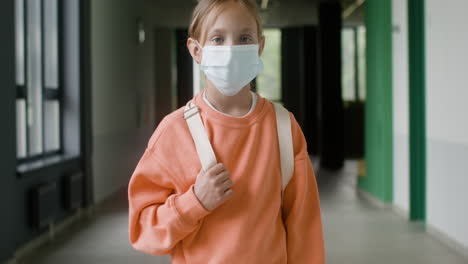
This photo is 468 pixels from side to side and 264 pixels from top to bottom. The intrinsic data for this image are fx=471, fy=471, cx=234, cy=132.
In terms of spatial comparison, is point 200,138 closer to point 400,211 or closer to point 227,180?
point 227,180

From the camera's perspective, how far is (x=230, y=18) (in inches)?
33.6

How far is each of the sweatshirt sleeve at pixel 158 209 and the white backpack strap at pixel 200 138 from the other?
60 mm

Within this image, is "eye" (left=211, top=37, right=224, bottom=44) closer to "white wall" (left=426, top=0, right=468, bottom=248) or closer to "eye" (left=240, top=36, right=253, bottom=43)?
"eye" (left=240, top=36, right=253, bottom=43)

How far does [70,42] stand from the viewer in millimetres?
4605

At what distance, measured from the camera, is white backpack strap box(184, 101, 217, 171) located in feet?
2.75

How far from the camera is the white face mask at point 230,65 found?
0.87 m

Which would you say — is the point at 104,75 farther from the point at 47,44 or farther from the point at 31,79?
the point at 31,79

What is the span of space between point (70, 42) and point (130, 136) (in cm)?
246

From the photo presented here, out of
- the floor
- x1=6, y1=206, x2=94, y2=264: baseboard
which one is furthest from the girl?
x1=6, y1=206, x2=94, y2=264: baseboard

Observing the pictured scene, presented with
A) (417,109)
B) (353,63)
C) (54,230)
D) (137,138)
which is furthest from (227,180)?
(353,63)

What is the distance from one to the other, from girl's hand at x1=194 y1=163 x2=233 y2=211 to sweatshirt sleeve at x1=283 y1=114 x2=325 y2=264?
0.14 meters

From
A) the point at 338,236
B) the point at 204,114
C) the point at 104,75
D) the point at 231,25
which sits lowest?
the point at 338,236

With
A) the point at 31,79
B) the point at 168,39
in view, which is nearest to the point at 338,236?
the point at 31,79

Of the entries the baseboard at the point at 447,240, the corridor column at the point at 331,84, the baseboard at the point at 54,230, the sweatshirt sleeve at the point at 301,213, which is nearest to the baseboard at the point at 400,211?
the baseboard at the point at 447,240
